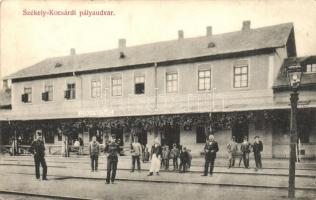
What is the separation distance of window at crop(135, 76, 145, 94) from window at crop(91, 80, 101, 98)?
3073 millimetres

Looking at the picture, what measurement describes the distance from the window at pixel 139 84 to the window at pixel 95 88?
3.07 m

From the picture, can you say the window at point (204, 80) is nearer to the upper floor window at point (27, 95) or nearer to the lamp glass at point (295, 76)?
the upper floor window at point (27, 95)

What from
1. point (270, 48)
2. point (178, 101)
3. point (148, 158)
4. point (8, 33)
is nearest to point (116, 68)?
point (178, 101)

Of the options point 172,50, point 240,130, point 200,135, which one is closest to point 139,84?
point 172,50

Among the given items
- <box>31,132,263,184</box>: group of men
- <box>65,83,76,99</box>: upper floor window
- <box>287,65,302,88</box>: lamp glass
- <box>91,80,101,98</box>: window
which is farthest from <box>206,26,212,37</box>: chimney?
<box>287,65,302,88</box>: lamp glass

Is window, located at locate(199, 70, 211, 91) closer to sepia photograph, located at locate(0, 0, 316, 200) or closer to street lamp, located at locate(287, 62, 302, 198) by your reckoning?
sepia photograph, located at locate(0, 0, 316, 200)

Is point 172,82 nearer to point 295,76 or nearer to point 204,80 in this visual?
point 204,80

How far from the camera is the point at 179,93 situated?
2598 cm

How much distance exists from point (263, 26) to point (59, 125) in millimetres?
14375

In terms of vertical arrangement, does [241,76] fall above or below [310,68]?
below

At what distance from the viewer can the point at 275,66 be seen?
23109 millimetres

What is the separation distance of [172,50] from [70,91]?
8.28m

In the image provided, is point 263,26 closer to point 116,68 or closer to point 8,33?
point 116,68

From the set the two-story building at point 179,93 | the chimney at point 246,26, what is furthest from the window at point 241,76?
the chimney at point 246,26
